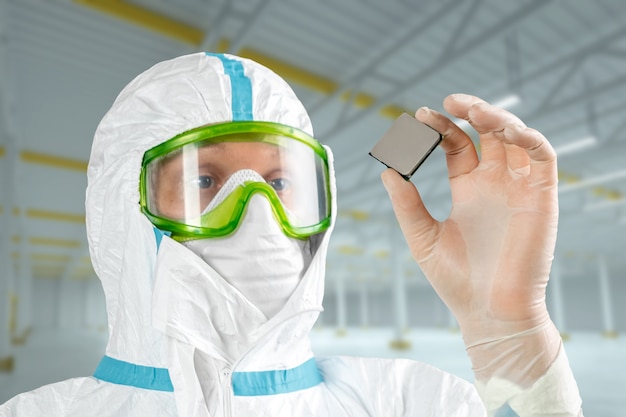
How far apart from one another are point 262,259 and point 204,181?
0.91ft

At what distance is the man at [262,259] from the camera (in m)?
1.31

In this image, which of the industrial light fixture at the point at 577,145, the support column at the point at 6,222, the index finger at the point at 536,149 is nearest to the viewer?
the index finger at the point at 536,149

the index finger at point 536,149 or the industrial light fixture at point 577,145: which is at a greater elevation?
the industrial light fixture at point 577,145

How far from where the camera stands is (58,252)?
2403 cm

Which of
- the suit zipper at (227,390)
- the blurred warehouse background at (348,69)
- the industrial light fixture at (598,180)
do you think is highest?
the blurred warehouse background at (348,69)

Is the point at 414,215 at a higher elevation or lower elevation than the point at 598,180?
lower

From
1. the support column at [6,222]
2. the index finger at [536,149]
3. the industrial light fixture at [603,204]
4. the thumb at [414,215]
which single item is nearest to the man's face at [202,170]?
the thumb at [414,215]

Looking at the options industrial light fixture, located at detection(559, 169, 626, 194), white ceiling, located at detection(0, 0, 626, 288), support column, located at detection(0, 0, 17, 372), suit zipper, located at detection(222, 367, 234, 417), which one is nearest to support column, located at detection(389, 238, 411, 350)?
white ceiling, located at detection(0, 0, 626, 288)

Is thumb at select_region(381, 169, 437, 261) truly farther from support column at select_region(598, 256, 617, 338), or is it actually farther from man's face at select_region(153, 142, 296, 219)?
support column at select_region(598, 256, 617, 338)

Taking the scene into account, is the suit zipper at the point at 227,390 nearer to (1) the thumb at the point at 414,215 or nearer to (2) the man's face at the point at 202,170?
(2) the man's face at the point at 202,170

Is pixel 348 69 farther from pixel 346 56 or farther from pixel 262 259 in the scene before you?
pixel 262 259

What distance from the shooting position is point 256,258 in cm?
147

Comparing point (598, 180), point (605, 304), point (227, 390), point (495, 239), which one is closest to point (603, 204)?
point (598, 180)

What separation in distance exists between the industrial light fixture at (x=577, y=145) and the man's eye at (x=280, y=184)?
7.40 meters
